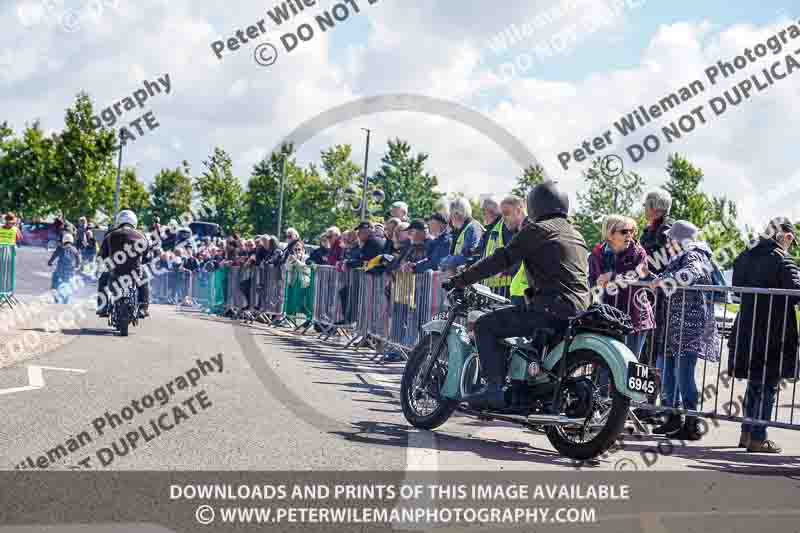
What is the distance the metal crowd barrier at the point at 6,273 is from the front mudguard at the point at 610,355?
14.6 meters

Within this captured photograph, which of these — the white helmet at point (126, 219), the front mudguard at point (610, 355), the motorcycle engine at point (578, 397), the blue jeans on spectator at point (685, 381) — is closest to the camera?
the front mudguard at point (610, 355)

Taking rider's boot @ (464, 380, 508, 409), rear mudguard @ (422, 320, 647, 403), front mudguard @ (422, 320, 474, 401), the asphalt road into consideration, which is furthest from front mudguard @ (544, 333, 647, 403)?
front mudguard @ (422, 320, 474, 401)

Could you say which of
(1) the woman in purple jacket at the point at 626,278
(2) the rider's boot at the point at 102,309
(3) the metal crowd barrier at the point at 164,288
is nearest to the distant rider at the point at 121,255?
(2) the rider's boot at the point at 102,309

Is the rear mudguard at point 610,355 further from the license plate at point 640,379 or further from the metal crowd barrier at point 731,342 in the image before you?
the metal crowd barrier at point 731,342

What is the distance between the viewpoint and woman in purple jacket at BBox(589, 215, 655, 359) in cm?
855

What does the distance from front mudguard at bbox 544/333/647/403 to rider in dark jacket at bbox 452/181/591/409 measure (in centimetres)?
21

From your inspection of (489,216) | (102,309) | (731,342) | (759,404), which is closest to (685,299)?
(731,342)

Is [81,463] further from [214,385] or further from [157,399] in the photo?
[214,385]

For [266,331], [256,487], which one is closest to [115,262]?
[266,331]

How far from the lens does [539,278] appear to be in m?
6.75

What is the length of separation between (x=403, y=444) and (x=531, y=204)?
6.52 feet

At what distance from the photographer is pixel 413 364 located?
24.8 feet

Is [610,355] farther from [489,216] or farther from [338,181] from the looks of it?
[338,181]

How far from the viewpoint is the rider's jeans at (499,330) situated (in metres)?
6.74
